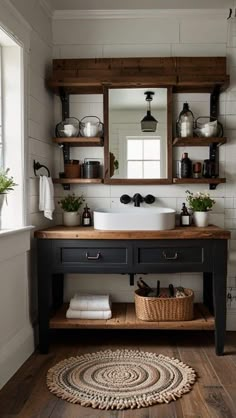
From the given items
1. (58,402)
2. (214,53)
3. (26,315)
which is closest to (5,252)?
(26,315)

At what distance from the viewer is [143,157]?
2.86 m

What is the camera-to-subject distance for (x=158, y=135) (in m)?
2.86

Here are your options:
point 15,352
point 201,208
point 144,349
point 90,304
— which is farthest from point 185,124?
point 15,352

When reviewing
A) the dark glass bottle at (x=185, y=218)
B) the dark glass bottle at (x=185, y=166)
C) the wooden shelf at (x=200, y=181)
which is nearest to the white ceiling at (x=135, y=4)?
the dark glass bottle at (x=185, y=166)

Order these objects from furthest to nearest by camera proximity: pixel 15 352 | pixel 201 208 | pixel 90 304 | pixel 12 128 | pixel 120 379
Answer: pixel 201 208 → pixel 90 304 → pixel 12 128 → pixel 15 352 → pixel 120 379

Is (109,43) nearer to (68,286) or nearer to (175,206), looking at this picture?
(175,206)

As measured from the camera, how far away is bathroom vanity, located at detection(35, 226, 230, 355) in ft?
7.84

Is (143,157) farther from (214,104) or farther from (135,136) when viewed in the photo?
(214,104)

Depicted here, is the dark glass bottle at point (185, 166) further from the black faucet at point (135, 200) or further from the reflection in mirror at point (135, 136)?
the black faucet at point (135, 200)

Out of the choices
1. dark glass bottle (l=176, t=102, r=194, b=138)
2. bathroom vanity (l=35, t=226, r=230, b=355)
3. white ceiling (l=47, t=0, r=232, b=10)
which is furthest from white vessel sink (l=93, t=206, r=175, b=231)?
white ceiling (l=47, t=0, r=232, b=10)

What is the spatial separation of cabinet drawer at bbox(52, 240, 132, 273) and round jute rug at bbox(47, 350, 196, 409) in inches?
22.9

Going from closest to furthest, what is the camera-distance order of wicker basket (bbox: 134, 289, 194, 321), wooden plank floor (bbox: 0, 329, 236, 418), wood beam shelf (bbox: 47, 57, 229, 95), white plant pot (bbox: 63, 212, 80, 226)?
wooden plank floor (bbox: 0, 329, 236, 418), wicker basket (bbox: 134, 289, 194, 321), wood beam shelf (bbox: 47, 57, 229, 95), white plant pot (bbox: 63, 212, 80, 226)

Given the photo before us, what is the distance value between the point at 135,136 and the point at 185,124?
40cm

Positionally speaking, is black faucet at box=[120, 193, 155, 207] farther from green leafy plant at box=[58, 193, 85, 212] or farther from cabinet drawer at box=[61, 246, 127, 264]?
cabinet drawer at box=[61, 246, 127, 264]
